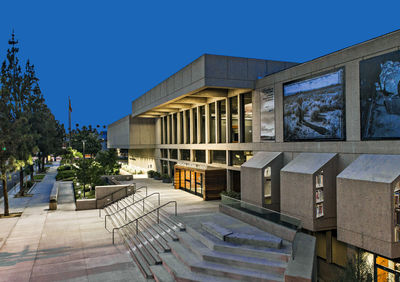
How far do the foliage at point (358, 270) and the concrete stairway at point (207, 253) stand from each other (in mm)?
1936

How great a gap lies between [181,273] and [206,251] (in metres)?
1.32

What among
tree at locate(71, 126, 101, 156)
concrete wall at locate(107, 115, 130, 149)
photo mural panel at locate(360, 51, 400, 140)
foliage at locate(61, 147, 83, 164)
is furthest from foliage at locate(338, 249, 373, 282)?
tree at locate(71, 126, 101, 156)

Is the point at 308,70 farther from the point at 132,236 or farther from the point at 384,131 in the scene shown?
the point at 132,236

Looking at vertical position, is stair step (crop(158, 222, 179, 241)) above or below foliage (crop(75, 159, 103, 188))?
below

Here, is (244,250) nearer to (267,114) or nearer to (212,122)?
(267,114)

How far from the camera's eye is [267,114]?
19531 millimetres

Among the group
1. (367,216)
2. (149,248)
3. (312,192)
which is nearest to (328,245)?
(312,192)

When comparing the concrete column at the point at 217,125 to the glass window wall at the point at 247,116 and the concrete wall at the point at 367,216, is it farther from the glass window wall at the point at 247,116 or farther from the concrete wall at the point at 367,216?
the concrete wall at the point at 367,216

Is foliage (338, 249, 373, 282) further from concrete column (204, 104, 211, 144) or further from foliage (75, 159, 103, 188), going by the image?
foliage (75, 159, 103, 188)

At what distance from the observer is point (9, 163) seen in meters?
23.0

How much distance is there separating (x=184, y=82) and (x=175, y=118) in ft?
43.5

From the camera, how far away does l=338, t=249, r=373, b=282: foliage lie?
10.1 metres

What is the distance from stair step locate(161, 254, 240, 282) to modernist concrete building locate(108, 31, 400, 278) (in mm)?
5603

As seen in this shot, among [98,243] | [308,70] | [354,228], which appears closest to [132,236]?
[98,243]
